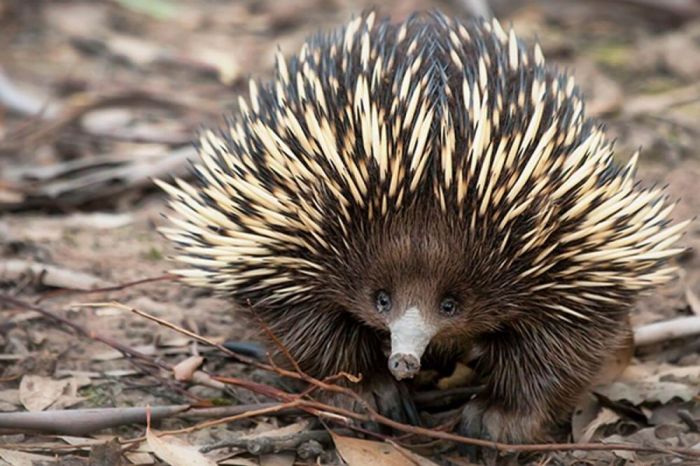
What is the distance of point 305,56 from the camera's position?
3.87 meters

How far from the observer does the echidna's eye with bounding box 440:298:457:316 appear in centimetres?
330

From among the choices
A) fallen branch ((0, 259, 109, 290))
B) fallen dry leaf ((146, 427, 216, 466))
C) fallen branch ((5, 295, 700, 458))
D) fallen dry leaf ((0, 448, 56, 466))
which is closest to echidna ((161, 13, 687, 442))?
fallen branch ((5, 295, 700, 458))

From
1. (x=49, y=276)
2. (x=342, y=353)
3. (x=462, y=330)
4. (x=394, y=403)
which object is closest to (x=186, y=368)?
(x=342, y=353)

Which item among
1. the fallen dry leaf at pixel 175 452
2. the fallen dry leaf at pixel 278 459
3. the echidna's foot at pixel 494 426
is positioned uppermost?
the echidna's foot at pixel 494 426

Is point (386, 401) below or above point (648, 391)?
below

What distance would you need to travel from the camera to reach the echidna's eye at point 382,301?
3.31 meters

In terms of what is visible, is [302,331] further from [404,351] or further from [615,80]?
[615,80]

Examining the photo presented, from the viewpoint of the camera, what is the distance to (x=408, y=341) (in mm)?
3164

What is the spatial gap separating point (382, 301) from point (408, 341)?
202 millimetres

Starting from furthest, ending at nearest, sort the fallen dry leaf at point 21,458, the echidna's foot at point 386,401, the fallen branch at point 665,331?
the fallen branch at point 665,331, the echidna's foot at point 386,401, the fallen dry leaf at point 21,458

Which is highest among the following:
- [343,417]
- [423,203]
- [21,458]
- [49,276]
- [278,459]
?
[423,203]

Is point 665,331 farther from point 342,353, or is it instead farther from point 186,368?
point 186,368

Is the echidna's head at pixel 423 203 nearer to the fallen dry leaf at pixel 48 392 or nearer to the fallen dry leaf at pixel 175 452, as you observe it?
the fallen dry leaf at pixel 175 452

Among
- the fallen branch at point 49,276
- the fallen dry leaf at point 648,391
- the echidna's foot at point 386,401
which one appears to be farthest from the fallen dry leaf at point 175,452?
the fallen dry leaf at point 648,391
